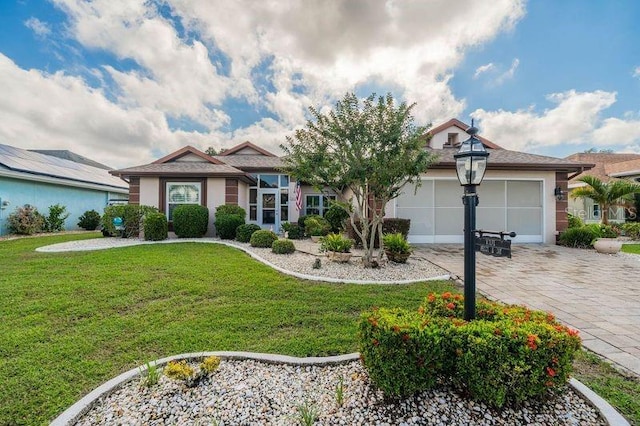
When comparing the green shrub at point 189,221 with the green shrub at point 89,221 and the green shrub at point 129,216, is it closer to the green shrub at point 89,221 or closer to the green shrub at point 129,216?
the green shrub at point 129,216

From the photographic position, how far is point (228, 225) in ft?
38.2

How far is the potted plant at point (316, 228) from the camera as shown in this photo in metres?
12.2

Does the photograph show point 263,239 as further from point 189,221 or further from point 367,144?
point 367,144

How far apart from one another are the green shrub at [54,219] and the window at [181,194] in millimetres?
7958

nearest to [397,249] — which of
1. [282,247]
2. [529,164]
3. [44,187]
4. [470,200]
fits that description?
[282,247]

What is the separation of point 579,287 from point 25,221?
68.4 ft

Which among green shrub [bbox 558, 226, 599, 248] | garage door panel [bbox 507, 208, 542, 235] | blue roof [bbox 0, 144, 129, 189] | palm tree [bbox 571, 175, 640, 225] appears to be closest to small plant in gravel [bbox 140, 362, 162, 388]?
garage door panel [bbox 507, 208, 542, 235]

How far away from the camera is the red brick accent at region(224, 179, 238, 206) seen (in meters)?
12.8

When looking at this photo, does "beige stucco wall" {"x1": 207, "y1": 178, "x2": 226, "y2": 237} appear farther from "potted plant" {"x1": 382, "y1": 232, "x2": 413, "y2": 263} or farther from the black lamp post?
the black lamp post

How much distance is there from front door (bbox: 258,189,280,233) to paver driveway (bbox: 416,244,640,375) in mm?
8218

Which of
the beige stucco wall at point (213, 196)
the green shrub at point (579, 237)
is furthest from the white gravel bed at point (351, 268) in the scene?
the green shrub at point (579, 237)

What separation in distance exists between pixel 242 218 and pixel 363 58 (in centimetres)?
769

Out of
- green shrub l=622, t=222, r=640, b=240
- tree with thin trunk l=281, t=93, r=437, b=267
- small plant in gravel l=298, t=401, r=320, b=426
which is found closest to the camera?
small plant in gravel l=298, t=401, r=320, b=426

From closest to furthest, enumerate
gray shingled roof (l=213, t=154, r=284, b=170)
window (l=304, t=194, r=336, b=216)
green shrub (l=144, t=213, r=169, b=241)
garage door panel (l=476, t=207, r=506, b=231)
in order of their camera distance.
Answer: green shrub (l=144, t=213, r=169, b=241) < garage door panel (l=476, t=207, r=506, b=231) < gray shingled roof (l=213, t=154, r=284, b=170) < window (l=304, t=194, r=336, b=216)
